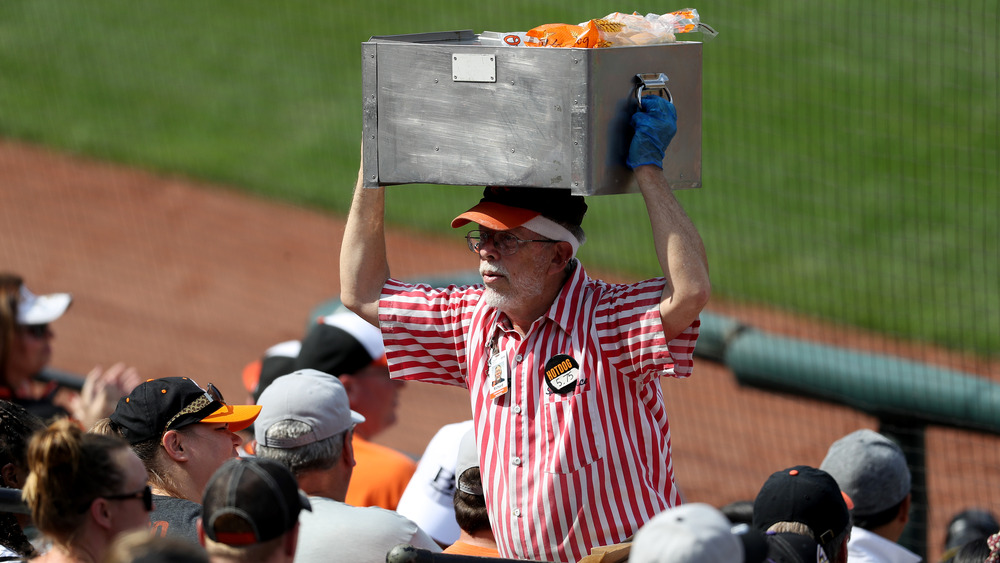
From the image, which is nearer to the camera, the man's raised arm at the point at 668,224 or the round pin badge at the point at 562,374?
the man's raised arm at the point at 668,224

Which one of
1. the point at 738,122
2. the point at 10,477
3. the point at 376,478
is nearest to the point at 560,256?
the point at 376,478

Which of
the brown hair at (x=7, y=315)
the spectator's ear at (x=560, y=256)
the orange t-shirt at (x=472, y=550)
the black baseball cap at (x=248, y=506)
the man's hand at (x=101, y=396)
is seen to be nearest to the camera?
the black baseball cap at (x=248, y=506)

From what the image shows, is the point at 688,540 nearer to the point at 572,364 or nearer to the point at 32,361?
the point at 572,364

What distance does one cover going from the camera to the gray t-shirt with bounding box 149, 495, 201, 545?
2775 millimetres

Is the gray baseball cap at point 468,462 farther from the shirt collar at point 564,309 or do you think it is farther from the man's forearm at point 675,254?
the man's forearm at point 675,254

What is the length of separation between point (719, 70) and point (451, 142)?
9671mm

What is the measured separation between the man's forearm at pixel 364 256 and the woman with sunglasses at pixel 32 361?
191cm

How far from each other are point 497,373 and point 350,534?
1.78ft

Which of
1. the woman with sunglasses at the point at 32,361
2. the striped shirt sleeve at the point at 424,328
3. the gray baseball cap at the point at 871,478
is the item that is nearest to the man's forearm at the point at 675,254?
the striped shirt sleeve at the point at 424,328

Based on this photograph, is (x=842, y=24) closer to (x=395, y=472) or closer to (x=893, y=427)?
(x=893, y=427)

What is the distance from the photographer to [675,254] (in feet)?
9.11

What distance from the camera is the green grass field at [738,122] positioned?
33.2 feet

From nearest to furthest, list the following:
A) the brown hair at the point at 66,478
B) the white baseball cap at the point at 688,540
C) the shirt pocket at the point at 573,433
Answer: the white baseball cap at the point at 688,540, the brown hair at the point at 66,478, the shirt pocket at the point at 573,433

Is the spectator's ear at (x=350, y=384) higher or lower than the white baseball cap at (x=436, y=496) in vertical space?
higher
